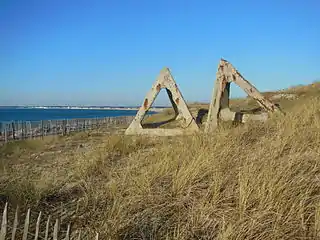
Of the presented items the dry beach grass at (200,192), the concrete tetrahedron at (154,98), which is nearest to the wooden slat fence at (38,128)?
the concrete tetrahedron at (154,98)

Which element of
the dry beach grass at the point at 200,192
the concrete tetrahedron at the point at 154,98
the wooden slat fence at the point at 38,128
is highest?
the concrete tetrahedron at the point at 154,98

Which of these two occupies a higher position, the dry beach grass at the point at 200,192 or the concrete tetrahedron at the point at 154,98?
the concrete tetrahedron at the point at 154,98

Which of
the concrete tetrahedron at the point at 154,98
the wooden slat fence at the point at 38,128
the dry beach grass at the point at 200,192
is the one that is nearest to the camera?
the dry beach grass at the point at 200,192

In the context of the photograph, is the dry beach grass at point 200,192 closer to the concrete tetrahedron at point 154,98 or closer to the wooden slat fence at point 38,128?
the concrete tetrahedron at point 154,98

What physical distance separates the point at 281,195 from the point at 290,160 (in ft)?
4.07

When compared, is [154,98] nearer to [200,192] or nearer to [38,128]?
[200,192]

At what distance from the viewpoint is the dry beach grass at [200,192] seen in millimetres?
3848

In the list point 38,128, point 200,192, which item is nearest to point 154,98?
point 200,192

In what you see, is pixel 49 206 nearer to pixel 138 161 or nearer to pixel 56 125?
pixel 138 161

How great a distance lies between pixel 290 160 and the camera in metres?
5.24

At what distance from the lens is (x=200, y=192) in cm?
481

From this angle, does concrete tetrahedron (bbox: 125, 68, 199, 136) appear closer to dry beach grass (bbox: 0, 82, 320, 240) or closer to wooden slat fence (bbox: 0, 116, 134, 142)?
dry beach grass (bbox: 0, 82, 320, 240)

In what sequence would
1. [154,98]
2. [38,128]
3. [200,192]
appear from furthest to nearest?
[38,128] → [154,98] → [200,192]

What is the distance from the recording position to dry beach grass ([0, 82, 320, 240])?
3.85 m
